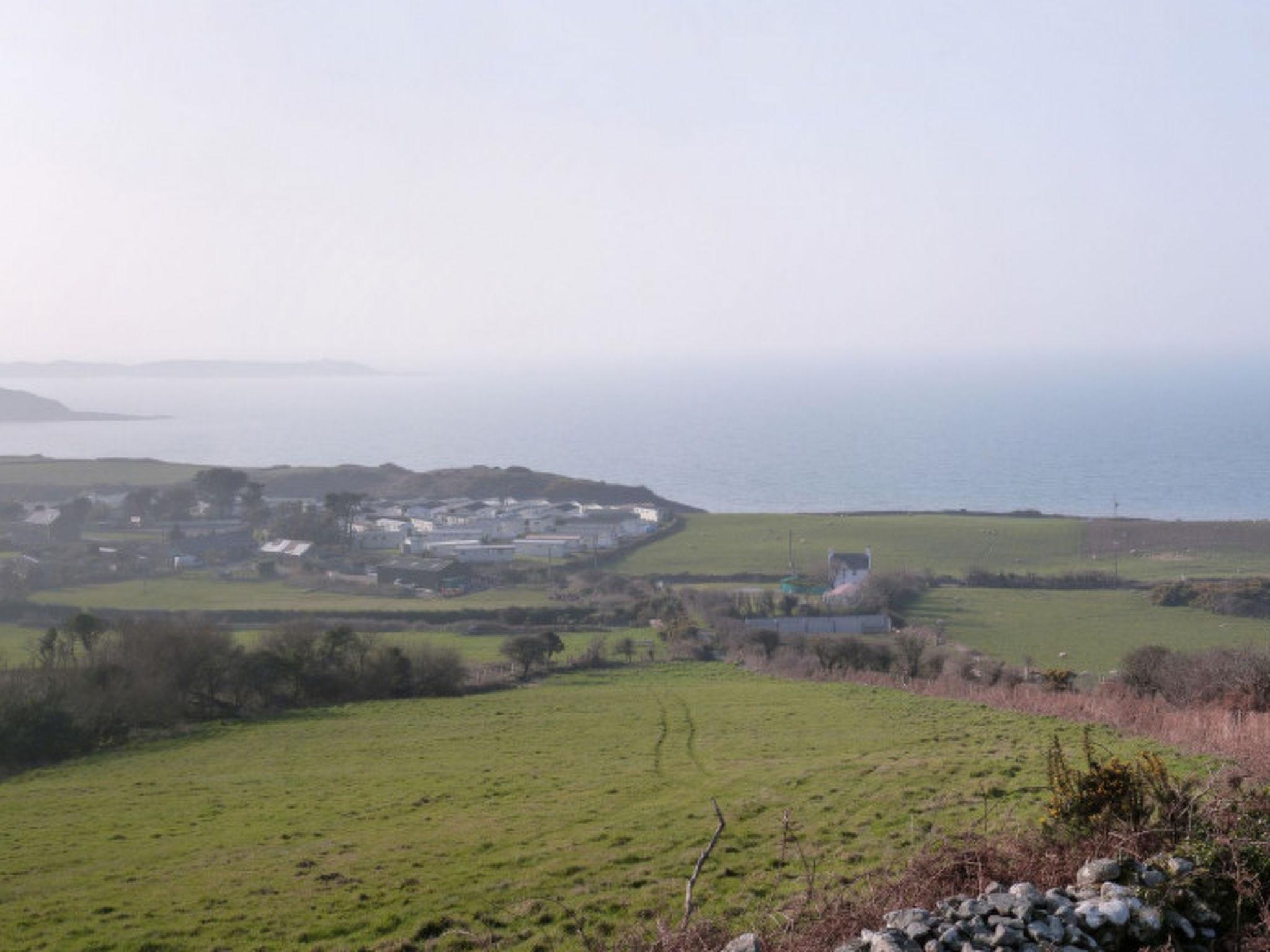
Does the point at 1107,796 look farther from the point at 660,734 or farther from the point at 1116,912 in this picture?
the point at 660,734

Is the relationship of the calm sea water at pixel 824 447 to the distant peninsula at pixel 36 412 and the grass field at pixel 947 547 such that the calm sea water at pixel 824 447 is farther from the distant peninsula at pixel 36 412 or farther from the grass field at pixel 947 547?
the grass field at pixel 947 547

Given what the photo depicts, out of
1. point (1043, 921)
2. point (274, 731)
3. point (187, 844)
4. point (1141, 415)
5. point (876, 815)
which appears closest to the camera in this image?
point (1043, 921)

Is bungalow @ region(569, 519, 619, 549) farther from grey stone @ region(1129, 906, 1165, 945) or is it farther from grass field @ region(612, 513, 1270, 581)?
grey stone @ region(1129, 906, 1165, 945)

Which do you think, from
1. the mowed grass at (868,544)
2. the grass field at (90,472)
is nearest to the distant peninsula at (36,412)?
the grass field at (90,472)

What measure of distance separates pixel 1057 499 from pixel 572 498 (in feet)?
133

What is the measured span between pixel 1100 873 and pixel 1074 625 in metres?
35.1

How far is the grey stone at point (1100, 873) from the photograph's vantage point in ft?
20.7

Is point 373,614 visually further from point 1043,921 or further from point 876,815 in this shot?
point 1043,921

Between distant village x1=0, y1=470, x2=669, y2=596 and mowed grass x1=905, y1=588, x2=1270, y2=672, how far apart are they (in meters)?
21.3

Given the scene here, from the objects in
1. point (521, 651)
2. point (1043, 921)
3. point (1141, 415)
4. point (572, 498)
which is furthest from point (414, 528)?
point (1141, 415)

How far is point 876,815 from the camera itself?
11.5 metres

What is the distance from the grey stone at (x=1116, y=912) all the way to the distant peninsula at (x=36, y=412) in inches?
7511

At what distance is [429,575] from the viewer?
49.9 meters

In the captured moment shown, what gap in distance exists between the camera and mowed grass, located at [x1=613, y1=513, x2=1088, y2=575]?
5362 centimetres
